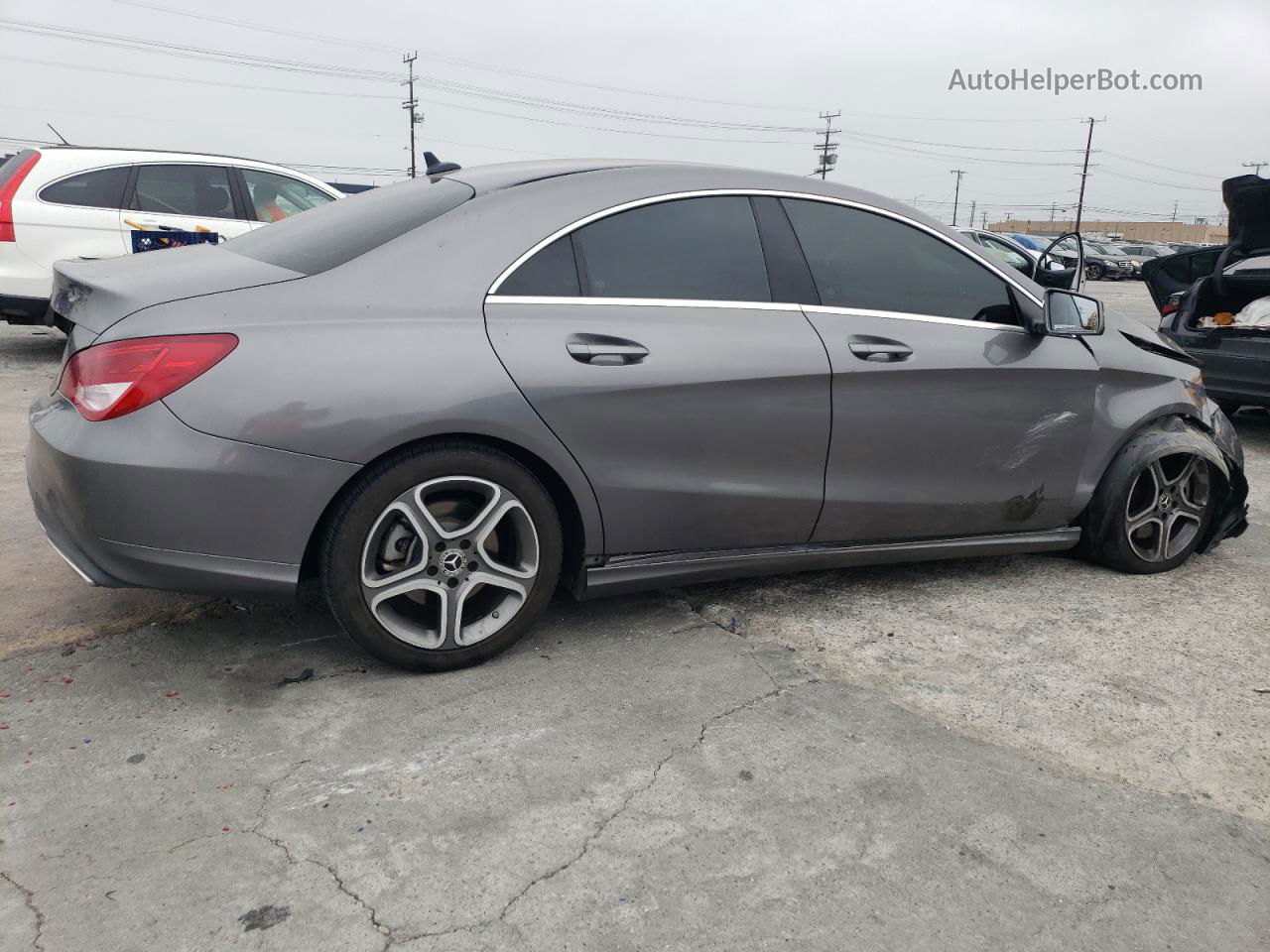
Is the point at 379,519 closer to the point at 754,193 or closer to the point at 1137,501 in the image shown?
the point at 754,193

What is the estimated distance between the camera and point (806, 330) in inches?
132

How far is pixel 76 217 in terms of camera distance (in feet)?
24.7

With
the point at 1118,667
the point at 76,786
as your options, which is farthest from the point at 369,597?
the point at 1118,667

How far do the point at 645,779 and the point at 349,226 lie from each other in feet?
6.24

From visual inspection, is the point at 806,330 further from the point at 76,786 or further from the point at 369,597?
the point at 76,786

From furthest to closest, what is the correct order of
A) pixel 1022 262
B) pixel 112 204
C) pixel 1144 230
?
1. pixel 1144 230
2. pixel 1022 262
3. pixel 112 204

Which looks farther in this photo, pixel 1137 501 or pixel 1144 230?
pixel 1144 230

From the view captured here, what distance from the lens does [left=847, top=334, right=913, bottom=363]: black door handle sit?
11.2 feet

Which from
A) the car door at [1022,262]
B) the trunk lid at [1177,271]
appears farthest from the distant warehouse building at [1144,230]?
the trunk lid at [1177,271]

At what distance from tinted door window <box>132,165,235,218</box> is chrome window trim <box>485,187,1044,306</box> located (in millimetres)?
5996

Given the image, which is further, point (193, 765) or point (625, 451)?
point (625, 451)

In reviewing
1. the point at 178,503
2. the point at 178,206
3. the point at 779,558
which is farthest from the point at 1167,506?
the point at 178,206

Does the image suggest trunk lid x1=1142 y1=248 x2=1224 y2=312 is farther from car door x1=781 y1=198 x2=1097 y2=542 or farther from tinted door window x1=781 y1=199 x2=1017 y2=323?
tinted door window x1=781 y1=199 x2=1017 y2=323

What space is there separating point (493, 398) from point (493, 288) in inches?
13.4
